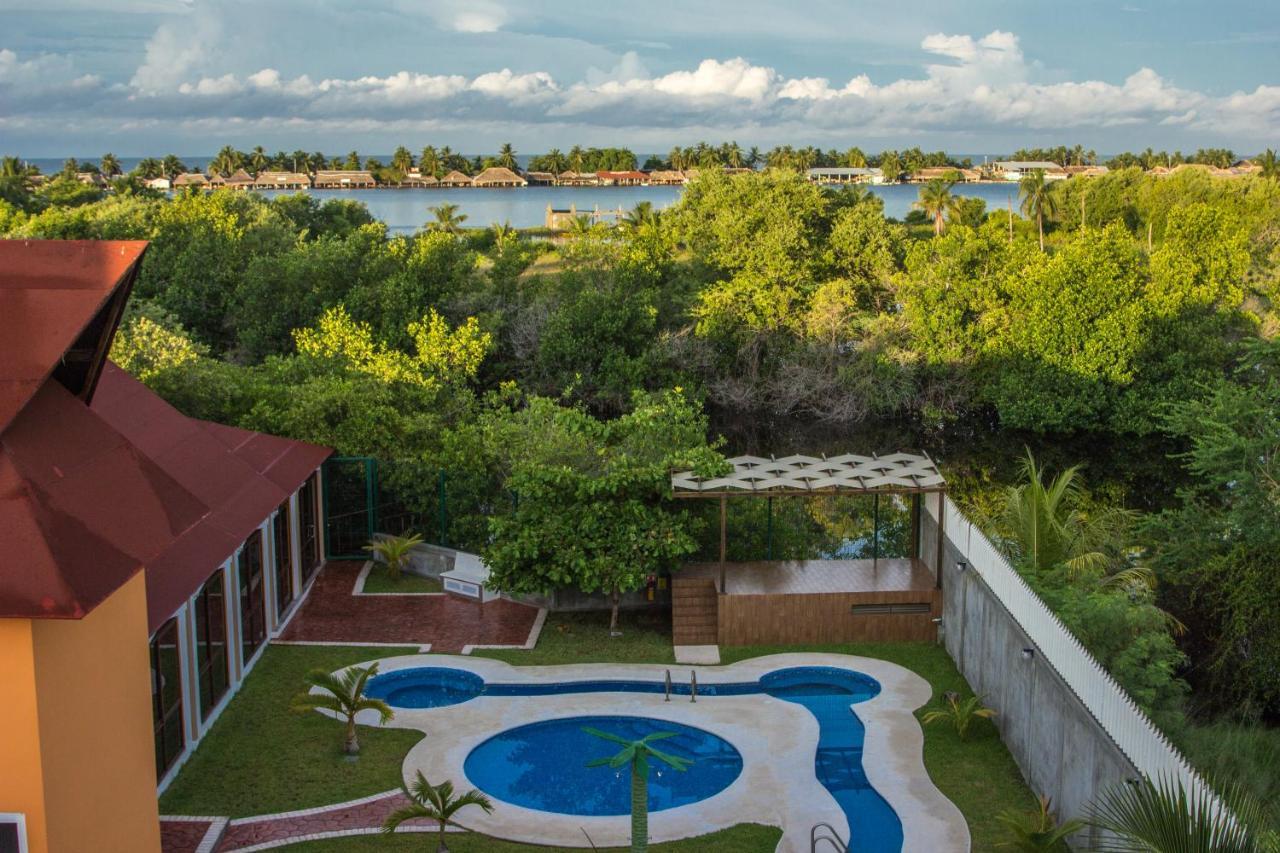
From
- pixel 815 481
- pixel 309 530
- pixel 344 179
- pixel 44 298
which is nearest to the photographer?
pixel 44 298

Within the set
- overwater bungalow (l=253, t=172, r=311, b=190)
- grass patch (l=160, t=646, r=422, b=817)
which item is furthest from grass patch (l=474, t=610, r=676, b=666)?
overwater bungalow (l=253, t=172, r=311, b=190)

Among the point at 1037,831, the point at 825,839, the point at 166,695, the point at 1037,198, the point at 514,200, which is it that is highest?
the point at 514,200

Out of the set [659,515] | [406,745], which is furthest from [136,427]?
[659,515]

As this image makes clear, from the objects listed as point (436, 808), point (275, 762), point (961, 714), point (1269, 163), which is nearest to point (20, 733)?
point (436, 808)

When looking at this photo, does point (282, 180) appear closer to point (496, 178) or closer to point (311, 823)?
point (496, 178)

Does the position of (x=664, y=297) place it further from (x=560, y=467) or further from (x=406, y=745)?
(x=406, y=745)

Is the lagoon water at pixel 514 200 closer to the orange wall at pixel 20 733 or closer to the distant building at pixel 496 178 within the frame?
the distant building at pixel 496 178

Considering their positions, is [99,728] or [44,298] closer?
[99,728]
